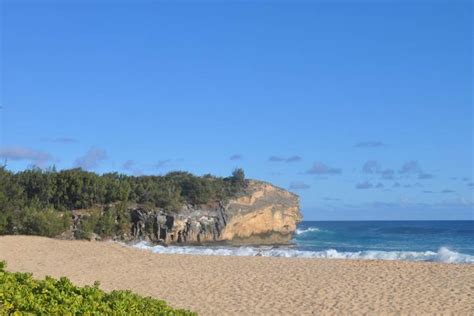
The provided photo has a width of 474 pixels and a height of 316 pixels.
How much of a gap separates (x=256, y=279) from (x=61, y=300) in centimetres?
1240

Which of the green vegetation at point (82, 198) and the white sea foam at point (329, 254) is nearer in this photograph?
the white sea foam at point (329, 254)

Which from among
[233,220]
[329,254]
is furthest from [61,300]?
[233,220]

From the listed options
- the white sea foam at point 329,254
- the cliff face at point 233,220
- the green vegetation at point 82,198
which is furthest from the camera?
the cliff face at point 233,220

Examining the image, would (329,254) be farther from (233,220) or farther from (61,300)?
(61,300)

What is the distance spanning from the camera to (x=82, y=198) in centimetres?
3741

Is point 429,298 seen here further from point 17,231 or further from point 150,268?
point 17,231

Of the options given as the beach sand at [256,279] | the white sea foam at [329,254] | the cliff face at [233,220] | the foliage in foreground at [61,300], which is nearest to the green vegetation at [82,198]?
the cliff face at [233,220]

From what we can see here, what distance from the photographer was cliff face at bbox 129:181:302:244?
36.8 meters

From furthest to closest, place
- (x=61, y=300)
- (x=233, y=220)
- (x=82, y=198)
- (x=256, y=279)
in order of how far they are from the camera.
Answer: (x=233, y=220) < (x=82, y=198) < (x=256, y=279) < (x=61, y=300)

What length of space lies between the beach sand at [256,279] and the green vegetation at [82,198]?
21.8ft

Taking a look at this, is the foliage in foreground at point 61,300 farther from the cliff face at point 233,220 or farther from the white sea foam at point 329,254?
the cliff face at point 233,220

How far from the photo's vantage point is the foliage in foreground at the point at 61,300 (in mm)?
5664

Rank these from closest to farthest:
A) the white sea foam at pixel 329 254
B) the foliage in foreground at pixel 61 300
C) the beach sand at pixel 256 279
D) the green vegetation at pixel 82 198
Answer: the foliage in foreground at pixel 61 300 < the beach sand at pixel 256 279 < the white sea foam at pixel 329 254 < the green vegetation at pixel 82 198

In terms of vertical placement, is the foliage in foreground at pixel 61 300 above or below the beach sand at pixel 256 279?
above
